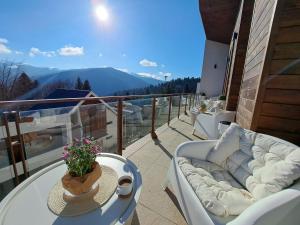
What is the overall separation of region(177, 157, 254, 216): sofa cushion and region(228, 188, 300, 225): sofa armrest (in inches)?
7.5

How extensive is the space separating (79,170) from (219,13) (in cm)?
814

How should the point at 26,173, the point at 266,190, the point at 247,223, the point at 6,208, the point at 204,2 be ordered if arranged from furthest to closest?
the point at 204,2, the point at 26,173, the point at 266,190, the point at 6,208, the point at 247,223

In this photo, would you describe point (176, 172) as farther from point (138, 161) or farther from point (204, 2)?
point (204, 2)

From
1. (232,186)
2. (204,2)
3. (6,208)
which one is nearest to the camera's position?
(6,208)

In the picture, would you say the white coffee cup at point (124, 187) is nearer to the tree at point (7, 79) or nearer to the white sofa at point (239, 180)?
the white sofa at point (239, 180)

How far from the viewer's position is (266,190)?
1098 mm

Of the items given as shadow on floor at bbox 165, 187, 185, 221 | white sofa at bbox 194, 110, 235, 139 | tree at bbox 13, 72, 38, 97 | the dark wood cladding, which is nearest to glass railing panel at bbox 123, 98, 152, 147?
white sofa at bbox 194, 110, 235, 139

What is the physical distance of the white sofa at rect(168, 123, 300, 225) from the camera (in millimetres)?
930

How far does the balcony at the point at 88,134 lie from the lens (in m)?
1.68

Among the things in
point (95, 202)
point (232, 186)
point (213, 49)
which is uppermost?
point (213, 49)

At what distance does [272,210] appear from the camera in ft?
2.87

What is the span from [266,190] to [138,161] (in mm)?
1807

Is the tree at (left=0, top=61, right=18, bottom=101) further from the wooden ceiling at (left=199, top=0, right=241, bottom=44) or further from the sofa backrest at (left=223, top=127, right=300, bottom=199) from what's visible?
the sofa backrest at (left=223, top=127, right=300, bottom=199)

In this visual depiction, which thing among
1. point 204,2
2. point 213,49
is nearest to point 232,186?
point 204,2
